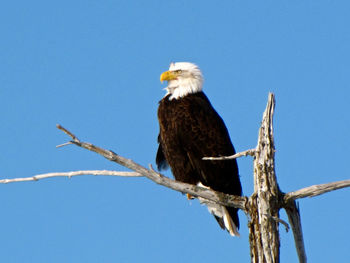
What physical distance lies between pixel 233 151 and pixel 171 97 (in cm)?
86

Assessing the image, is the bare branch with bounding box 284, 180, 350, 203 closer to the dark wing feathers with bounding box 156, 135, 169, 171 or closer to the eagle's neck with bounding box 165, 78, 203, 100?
the eagle's neck with bounding box 165, 78, 203, 100

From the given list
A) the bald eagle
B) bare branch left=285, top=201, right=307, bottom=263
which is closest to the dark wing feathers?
the bald eagle

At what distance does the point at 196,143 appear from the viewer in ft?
22.8

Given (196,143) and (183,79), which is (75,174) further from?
(183,79)

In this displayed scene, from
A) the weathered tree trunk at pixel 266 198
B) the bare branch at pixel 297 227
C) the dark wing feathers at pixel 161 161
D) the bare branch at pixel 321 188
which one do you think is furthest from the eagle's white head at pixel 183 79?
the bare branch at pixel 321 188

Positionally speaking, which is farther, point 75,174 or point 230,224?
point 230,224

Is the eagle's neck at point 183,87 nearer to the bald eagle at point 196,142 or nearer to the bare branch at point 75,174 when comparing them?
the bald eagle at point 196,142

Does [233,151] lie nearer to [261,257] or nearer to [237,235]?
[237,235]

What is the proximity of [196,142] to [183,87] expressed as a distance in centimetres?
67

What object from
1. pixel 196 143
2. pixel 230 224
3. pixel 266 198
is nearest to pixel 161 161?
pixel 196 143

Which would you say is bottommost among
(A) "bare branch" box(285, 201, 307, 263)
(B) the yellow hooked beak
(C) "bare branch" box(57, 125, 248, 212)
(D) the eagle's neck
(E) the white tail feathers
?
(A) "bare branch" box(285, 201, 307, 263)

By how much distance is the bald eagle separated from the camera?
22.8 ft

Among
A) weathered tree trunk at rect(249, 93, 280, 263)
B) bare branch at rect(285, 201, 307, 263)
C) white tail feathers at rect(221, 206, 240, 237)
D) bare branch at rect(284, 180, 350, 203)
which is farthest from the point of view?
white tail feathers at rect(221, 206, 240, 237)

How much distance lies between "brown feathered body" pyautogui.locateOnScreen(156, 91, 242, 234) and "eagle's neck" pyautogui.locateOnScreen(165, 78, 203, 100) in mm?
80
